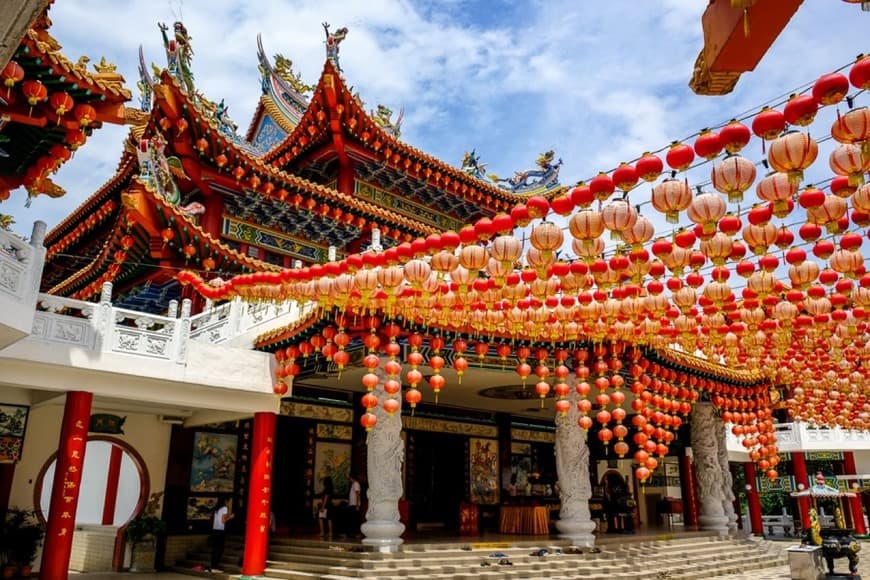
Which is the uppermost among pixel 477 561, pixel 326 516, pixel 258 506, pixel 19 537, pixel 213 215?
pixel 213 215

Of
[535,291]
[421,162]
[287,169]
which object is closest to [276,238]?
[287,169]

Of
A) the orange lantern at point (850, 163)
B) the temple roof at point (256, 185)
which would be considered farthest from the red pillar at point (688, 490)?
the orange lantern at point (850, 163)

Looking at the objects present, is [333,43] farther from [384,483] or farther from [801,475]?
[801,475]

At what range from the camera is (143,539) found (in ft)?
42.4

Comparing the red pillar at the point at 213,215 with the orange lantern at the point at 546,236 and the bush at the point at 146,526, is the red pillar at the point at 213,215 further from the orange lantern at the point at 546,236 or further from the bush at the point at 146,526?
the orange lantern at the point at 546,236

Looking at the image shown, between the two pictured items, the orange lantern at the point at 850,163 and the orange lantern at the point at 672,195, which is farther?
the orange lantern at the point at 672,195

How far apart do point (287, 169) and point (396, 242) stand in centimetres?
365

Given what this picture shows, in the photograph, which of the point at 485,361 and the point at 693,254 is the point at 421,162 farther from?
the point at 693,254

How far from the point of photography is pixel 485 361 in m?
12.8

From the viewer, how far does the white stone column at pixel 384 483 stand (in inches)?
436

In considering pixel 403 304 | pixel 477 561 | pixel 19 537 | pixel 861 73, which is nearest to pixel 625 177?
pixel 861 73

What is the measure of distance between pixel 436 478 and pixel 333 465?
3624 millimetres

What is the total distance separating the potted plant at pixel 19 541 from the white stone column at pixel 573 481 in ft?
32.4

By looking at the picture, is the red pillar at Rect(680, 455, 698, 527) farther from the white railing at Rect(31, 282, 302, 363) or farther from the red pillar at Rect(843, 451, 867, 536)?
the white railing at Rect(31, 282, 302, 363)
